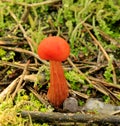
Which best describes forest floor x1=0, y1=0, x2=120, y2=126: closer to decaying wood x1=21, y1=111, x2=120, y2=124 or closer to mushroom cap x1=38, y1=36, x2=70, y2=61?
decaying wood x1=21, y1=111, x2=120, y2=124

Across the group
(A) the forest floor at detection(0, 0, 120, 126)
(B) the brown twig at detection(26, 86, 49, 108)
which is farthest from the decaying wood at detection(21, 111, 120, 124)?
(B) the brown twig at detection(26, 86, 49, 108)

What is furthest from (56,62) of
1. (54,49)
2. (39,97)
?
(39,97)

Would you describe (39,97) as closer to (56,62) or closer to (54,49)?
(56,62)

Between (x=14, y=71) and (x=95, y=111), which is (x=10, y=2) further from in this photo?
(x=95, y=111)

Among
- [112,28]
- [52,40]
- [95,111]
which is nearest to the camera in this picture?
[52,40]

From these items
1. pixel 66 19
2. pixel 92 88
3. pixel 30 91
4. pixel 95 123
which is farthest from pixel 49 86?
pixel 66 19

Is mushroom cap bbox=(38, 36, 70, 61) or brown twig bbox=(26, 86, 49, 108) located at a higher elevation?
mushroom cap bbox=(38, 36, 70, 61)

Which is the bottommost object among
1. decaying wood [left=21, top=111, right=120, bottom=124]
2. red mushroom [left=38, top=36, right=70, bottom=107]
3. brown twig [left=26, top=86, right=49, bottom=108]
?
decaying wood [left=21, top=111, right=120, bottom=124]

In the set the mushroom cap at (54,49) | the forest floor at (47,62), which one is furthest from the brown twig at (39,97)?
the mushroom cap at (54,49)

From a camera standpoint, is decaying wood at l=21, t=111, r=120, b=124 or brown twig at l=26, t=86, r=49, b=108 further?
brown twig at l=26, t=86, r=49, b=108
